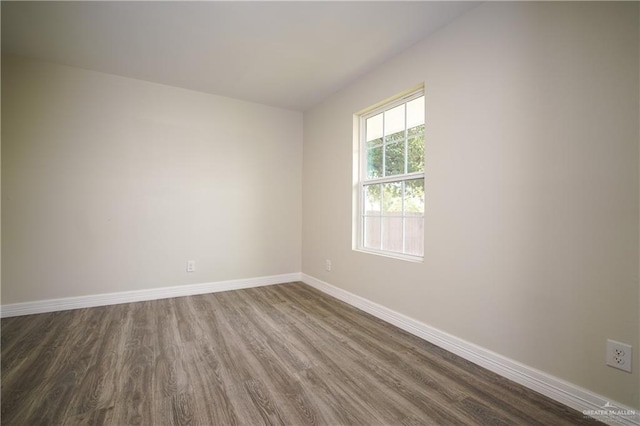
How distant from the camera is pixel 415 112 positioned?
2539 mm

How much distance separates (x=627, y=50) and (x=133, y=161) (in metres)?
4.03

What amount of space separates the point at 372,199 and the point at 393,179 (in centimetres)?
40

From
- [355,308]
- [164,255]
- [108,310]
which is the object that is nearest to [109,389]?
[108,310]

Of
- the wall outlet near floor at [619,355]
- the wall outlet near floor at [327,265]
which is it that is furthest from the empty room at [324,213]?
the wall outlet near floor at [327,265]

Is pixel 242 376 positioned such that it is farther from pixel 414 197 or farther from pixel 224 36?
pixel 224 36

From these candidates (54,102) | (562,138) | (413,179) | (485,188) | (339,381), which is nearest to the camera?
(562,138)

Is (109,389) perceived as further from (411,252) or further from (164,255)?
(411,252)

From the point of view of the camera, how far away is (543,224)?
1.62 metres

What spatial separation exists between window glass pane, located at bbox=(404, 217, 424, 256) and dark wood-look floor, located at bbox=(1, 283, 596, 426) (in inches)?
28.3

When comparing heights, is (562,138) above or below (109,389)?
above

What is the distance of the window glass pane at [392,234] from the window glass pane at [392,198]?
9 centimetres

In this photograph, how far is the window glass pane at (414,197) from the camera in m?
2.46

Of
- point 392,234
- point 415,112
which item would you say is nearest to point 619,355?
point 392,234

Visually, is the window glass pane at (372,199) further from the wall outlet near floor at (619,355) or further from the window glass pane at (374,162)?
the wall outlet near floor at (619,355)
